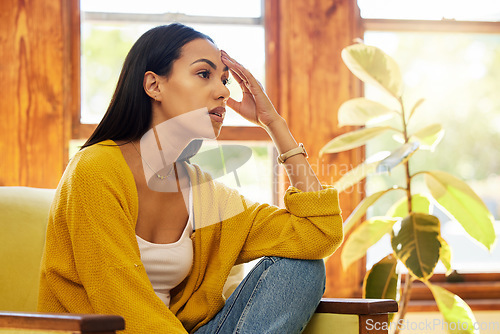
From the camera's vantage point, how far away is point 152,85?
4.29 ft

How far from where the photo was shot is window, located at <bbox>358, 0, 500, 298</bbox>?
2367mm

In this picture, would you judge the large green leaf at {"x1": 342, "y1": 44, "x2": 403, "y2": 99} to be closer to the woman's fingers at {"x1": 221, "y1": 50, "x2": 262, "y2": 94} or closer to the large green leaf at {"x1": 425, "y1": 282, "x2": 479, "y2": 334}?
the woman's fingers at {"x1": 221, "y1": 50, "x2": 262, "y2": 94}

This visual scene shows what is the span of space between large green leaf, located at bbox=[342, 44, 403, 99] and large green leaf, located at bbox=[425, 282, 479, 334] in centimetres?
71

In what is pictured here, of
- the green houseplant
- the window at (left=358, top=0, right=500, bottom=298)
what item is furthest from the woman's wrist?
the window at (left=358, top=0, right=500, bottom=298)

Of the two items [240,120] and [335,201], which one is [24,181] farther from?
[335,201]

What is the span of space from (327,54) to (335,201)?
3.42ft

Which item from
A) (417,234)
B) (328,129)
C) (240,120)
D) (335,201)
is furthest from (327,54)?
(335,201)

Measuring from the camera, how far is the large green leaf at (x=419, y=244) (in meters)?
1.67

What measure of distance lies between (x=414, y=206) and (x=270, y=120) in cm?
74

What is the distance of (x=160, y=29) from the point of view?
4.33 ft

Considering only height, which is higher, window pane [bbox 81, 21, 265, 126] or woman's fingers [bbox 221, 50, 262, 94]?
window pane [bbox 81, 21, 265, 126]

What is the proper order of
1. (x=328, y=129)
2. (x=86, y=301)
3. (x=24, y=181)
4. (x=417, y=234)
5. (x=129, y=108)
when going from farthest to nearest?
(x=328, y=129) → (x=24, y=181) → (x=417, y=234) → (x=129, y=108) → (x=86, y=301)

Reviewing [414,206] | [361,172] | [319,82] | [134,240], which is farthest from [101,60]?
[414,206]

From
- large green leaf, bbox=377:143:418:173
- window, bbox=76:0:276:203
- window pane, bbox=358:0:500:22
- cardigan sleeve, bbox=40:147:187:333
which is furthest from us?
window pane, bbox=358:0:500:22
